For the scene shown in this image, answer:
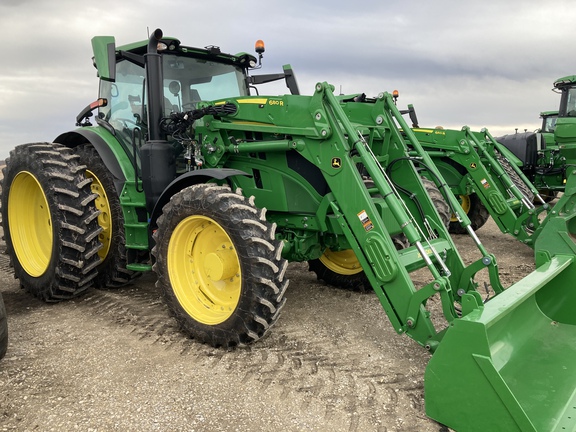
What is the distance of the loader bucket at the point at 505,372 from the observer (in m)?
2.47

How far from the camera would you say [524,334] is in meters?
3.38

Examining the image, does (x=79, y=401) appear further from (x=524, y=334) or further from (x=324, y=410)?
(x=524, y=334)

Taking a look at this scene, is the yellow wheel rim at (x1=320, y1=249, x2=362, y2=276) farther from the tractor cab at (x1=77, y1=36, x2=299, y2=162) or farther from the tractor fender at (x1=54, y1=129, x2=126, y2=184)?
the tractor fender at (x1=54, y1=129, x2=126, y2=184)

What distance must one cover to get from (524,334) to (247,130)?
271 centimetres

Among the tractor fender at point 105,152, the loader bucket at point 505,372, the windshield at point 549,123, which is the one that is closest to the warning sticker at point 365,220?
the loader bucket at point 505,372

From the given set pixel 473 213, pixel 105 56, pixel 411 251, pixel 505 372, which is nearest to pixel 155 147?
pixel 105 56

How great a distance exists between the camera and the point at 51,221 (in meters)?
4.68

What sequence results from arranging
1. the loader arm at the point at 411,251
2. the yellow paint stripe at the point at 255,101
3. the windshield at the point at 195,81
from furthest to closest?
the windshield at the point at 195,81 → the yellow paint stripe at the point at 255,101 → the loader arm at the point at 411,251

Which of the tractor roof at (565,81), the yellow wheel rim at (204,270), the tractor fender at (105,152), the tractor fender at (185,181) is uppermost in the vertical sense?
the tractor roof at (565,81)

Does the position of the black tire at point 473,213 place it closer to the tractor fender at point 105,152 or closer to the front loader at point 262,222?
the front loader at point 262,222

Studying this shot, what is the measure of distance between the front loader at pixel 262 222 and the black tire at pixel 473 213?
4098 mm

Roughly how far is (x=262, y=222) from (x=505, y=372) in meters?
1.92

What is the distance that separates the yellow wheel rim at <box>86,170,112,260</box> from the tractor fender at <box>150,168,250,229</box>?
0.94 meters

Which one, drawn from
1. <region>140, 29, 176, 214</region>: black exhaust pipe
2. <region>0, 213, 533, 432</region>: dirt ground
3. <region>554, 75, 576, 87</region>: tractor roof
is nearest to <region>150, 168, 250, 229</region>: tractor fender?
<region>140, 29, 176, 214</region>: black exhaust pipe
